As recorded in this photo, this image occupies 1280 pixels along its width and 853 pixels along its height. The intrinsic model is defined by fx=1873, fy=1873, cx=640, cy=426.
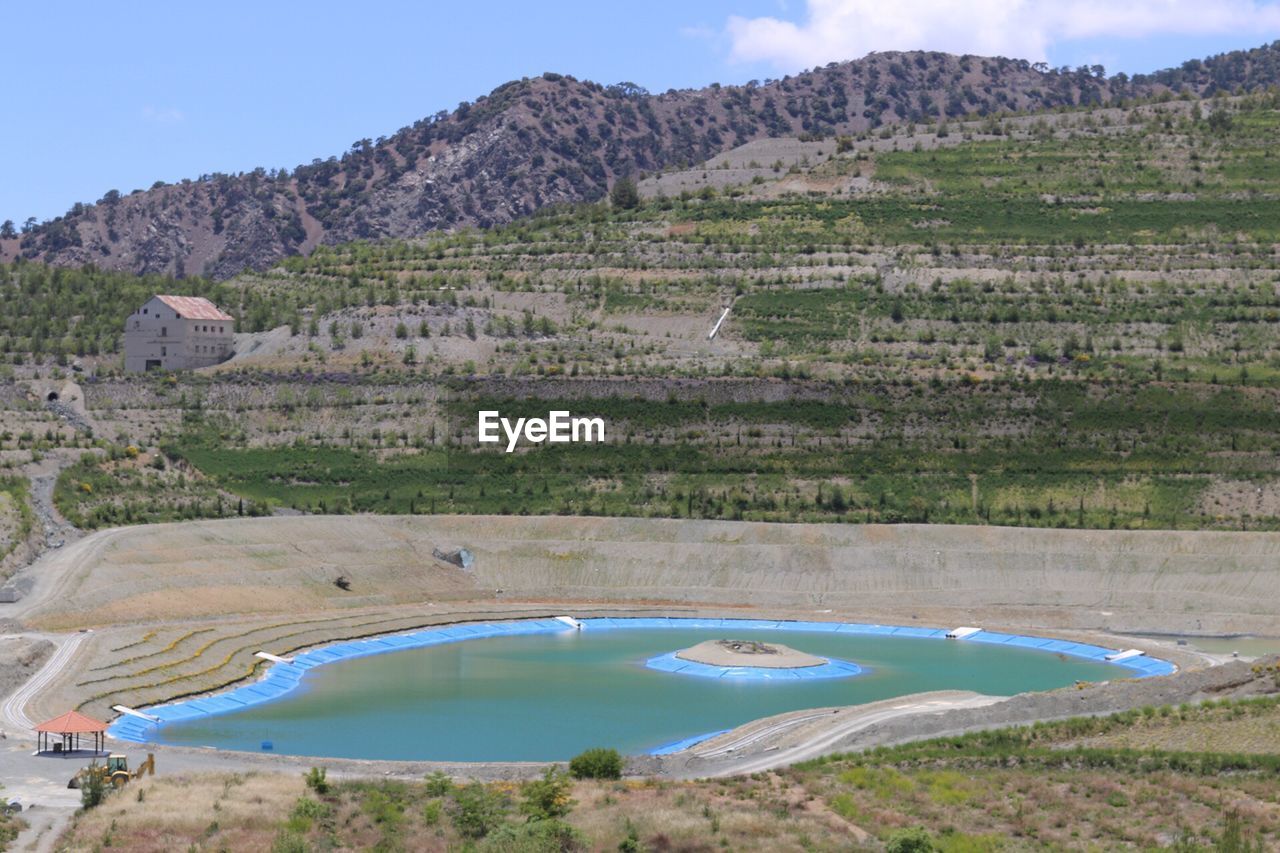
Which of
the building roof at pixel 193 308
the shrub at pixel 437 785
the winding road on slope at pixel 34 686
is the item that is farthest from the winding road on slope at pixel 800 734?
the building roof at pixel 193 308

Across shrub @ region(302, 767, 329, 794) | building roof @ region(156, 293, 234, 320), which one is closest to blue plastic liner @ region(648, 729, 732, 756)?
shrub @ region(302, 767, 329, 794)

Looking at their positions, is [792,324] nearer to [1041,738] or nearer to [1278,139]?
[1278,139]

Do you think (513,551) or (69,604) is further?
(513,551)

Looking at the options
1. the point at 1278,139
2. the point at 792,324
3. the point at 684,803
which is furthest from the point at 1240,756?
the point at 1278,139

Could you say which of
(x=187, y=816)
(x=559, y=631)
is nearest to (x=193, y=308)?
(x=559, y=631)

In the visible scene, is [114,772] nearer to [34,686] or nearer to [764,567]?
[34,686]

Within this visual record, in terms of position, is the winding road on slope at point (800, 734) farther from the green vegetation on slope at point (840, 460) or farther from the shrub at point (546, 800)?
the green vegetation on slope at point (840, 460)
